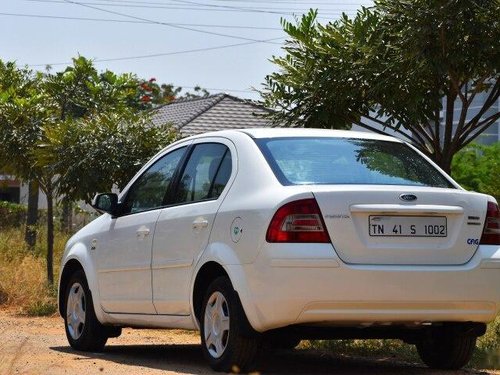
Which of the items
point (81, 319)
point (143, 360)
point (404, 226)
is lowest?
point (143, 360)

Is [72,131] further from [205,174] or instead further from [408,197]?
[408,197]

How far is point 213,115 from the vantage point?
33750 millimetres

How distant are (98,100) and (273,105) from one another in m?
6.45

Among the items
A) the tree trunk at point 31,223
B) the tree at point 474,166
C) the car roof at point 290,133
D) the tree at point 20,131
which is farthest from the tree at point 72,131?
the tree at point 474,166

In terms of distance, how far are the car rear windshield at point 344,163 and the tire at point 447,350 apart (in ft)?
3.62

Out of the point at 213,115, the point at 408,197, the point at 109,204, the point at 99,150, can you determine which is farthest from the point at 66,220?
the point at 408,197

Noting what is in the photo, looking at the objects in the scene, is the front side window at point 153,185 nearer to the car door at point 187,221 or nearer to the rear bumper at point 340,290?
the car door at point 187,221

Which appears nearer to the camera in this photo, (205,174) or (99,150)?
(205,174)

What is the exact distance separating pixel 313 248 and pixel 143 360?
2.62 metres

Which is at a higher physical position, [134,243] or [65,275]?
[134,243]

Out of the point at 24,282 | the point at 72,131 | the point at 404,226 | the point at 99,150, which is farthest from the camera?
the point at 24,282

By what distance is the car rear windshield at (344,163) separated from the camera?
847cm

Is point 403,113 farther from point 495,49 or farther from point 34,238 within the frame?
point 34,238

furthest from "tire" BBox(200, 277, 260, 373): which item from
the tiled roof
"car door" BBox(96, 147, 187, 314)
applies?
the tiled roof
